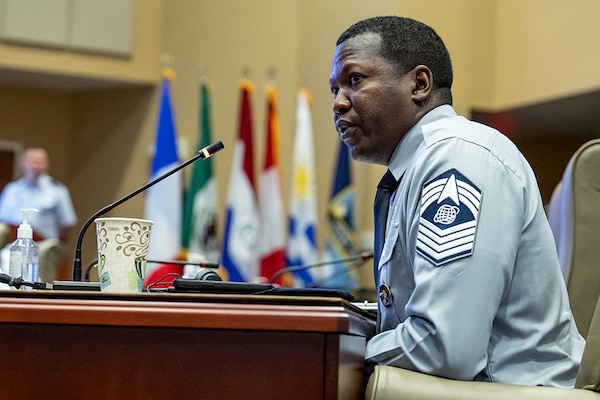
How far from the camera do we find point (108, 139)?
1014 cm

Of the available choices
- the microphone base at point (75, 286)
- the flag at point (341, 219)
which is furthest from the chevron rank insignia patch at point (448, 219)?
the flag at point (341, 219)

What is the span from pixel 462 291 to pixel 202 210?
667 centimetres

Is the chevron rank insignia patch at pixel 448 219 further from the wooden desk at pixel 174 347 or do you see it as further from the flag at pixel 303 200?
the flag at pixel 303 200

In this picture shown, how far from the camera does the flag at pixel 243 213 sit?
819 centimetres

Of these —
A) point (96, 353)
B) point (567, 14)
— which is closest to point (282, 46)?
point (567, 14)

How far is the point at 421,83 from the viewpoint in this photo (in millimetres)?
2059

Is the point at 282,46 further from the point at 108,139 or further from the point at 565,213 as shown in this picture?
the point at 565,213

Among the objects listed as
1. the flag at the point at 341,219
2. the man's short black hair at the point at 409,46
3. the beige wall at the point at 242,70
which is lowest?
the flag at the point at 341,219

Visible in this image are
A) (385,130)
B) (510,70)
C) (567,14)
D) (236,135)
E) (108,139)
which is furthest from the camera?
(108,139)

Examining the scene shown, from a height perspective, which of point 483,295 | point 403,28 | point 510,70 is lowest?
point 483,295

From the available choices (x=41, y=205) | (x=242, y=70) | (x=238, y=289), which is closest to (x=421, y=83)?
(x=238, y=289)

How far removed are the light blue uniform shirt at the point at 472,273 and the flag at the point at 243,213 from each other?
20.6 ft

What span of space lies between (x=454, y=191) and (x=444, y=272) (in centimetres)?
15

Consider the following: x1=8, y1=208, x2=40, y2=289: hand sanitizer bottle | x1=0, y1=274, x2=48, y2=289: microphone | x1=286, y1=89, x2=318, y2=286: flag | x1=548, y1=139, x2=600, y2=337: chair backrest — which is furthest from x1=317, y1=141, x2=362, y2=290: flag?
x1=0, y1=274, x2=48, y2=289: microphone
